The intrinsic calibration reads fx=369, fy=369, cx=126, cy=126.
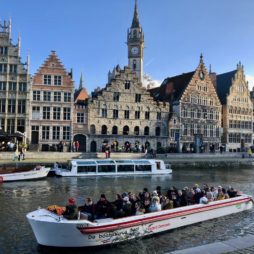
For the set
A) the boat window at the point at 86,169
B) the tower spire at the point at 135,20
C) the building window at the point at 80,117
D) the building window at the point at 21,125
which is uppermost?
the tower spire at the point at 135,20

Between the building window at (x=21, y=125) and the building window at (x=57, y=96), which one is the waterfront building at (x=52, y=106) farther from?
the building window at (x=21, y=125)

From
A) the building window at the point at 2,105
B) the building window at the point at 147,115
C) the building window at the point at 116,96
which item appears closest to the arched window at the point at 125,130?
the building window at the point at 147,115

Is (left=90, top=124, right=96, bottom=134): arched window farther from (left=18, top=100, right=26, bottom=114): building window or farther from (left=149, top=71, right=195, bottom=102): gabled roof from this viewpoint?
(left=149, top=71, right=195, bottom=102): gabled roof

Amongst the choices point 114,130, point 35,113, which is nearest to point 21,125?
point 35,113

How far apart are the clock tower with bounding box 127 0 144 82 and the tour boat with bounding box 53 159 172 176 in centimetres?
4075

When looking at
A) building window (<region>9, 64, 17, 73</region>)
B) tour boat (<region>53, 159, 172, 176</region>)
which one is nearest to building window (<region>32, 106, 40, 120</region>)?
building window (<region>9, 64, 17, 73</region>)

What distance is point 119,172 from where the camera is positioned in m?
38.2

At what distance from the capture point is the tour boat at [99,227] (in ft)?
46.1

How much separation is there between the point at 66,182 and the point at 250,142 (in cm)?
4917

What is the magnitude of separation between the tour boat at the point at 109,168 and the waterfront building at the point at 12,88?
46.8ft

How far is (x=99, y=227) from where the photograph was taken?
1452 cm

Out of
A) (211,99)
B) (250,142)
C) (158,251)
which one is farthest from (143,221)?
(250,142)

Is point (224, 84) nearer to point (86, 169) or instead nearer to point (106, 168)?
point (106, 168)

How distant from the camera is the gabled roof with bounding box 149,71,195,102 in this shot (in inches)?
2450
